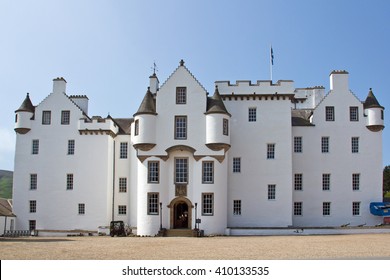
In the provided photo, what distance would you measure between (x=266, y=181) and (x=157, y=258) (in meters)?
24.1

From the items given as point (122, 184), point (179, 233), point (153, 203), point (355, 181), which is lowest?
point (179, 233)

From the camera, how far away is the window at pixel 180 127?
40781 millimetres

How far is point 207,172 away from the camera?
40.0 m

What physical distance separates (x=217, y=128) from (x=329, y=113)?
1152 centimetres

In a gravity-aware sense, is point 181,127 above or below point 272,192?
above

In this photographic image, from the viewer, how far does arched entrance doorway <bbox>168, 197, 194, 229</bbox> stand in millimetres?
39938

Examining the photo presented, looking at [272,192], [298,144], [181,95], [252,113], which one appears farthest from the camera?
[298,144]

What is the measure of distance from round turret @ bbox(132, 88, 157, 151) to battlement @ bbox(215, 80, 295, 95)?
6.60 m

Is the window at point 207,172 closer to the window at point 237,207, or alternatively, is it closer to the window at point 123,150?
the window at point 237,207

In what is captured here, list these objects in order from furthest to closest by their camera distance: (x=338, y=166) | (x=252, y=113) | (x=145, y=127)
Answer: (x=338, y=166) < (x=252, y=113) < (x=145, y=127)

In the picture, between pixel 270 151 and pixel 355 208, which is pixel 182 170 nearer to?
pixel 270 151

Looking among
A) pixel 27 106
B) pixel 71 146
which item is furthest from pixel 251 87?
pixel 27 106

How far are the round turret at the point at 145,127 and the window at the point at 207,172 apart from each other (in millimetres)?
4466

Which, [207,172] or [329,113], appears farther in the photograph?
[329,113]
